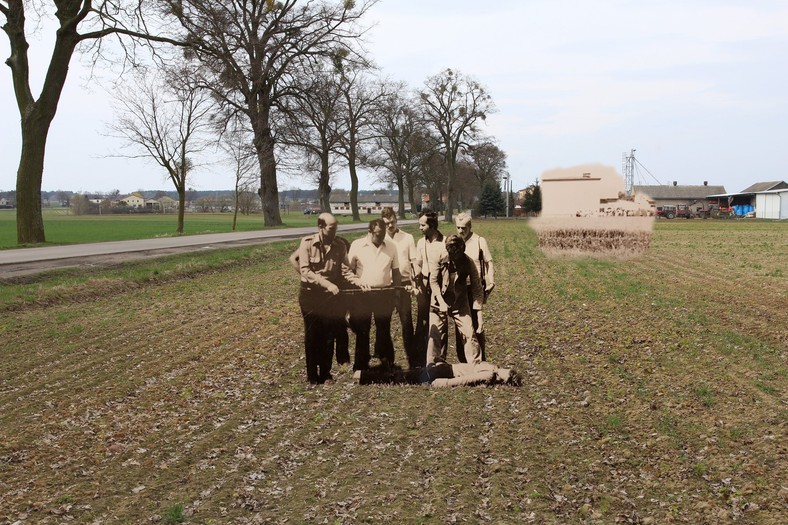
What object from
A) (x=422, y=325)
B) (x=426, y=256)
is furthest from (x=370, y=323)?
(x=426, y=256)

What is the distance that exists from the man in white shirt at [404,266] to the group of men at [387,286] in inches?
0.4

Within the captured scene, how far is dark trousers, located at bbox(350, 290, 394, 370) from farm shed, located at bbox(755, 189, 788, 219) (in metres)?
79.6

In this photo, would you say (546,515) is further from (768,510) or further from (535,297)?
(535,297)

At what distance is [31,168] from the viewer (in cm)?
2697

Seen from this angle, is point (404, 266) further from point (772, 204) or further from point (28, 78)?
A: point (772, 204)

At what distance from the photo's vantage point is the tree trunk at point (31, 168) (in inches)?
1054

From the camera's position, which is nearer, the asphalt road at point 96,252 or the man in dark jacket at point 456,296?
the man in dark jacket at point 456,296

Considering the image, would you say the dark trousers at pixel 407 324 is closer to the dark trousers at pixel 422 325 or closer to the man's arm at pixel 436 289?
the dark trousers at pixel 422 325

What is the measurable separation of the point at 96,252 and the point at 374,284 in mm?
21723

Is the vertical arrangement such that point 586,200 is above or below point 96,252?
above

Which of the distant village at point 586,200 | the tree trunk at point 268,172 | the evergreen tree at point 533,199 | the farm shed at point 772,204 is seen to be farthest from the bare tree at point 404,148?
the evergreen tree at point 533,199

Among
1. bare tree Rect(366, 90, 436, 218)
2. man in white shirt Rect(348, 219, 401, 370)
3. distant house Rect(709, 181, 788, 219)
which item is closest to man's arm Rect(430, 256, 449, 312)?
man in white shirt Rect(348, 219, 401, 370)

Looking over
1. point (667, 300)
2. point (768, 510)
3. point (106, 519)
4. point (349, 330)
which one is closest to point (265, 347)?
point (349, 330)

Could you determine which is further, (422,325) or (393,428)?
(422,325)
